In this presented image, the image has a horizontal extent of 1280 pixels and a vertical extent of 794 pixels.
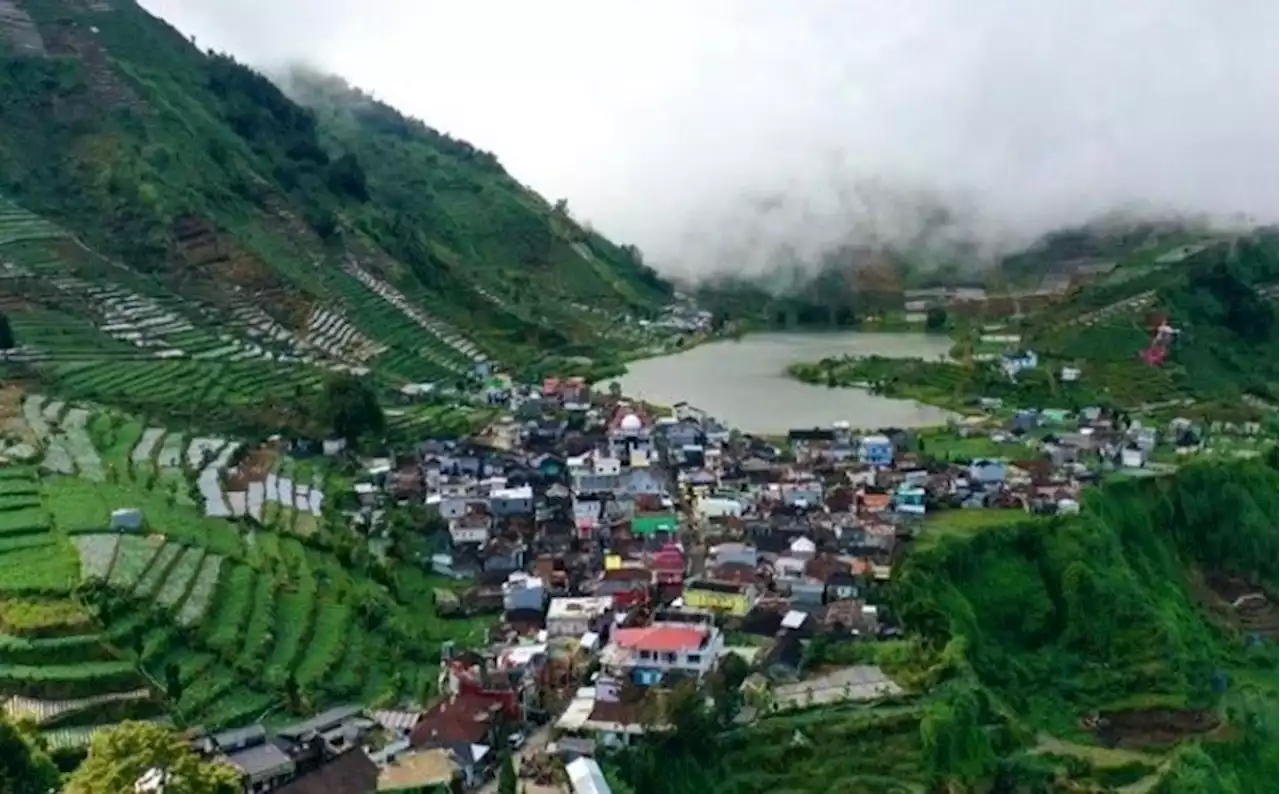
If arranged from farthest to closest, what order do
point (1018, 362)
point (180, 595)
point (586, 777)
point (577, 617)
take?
point (1018, 362)
point (577, 617)
point (180, 595)
point (586, 777)

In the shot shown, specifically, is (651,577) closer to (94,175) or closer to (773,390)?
(773,390)

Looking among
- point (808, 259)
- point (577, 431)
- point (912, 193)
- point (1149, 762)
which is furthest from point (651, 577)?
point (912, 193)

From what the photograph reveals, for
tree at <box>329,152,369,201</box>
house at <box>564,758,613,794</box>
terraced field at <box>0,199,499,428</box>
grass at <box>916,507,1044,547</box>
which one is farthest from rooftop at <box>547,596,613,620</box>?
tree at <box>329,152,369,201</box>

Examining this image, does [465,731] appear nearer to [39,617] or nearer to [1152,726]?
[39,617]

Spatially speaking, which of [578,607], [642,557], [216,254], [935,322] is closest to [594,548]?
[642,557]

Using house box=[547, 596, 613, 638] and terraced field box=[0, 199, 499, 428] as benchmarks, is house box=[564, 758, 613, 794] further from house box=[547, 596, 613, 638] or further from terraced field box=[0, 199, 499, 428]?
terraced field box=[0, 199, 499, 428]

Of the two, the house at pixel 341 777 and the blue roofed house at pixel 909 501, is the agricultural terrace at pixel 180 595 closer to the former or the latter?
the house at pixel 341 777
